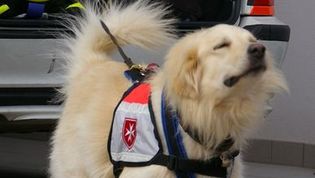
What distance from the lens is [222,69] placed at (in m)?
3.11

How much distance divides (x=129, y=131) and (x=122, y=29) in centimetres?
98

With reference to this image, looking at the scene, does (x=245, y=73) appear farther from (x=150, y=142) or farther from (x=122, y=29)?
(x=122, y=29)

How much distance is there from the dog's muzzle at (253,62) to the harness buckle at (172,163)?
1.44 feet

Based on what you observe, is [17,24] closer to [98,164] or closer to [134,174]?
[98,164]

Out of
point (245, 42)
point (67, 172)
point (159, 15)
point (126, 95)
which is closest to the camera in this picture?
point (245, 42)

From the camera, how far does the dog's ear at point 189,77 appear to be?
3162mm

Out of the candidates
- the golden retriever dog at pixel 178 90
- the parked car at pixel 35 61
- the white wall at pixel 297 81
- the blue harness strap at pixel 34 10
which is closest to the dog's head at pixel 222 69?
the golden retriever dog at pixel 178 90

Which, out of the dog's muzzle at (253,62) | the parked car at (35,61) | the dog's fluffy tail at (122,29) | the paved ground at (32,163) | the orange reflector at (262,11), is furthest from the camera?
the paved ground at (32,163)

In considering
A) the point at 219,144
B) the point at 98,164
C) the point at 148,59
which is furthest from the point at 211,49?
the point at 148,59

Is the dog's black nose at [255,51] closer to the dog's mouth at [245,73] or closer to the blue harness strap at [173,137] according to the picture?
the dog's mouth at [245,73]

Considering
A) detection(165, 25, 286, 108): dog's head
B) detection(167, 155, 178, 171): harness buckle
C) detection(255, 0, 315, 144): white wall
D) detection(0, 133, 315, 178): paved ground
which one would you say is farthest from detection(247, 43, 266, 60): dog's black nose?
detection(255, 0, 315, 144): white wall

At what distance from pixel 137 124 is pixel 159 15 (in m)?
1.08

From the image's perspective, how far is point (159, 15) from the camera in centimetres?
439

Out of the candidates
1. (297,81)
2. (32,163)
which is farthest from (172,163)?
(32,163)
